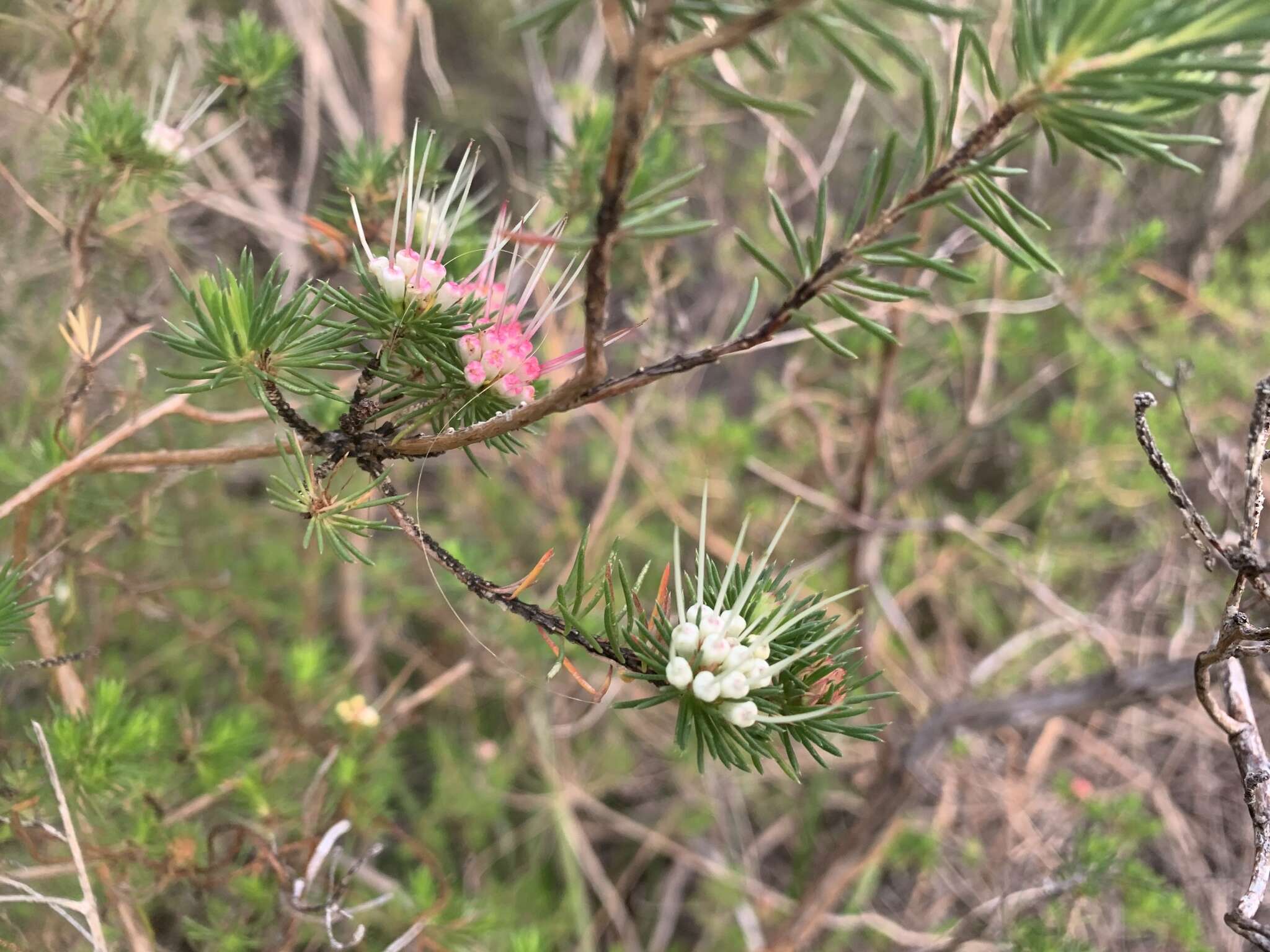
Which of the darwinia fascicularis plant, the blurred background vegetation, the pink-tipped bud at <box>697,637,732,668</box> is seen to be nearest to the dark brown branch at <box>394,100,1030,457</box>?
the darwinia fascicularis plant

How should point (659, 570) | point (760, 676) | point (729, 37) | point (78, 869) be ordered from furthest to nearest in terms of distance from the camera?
1. point (659, 570)
2. point (78, 869)
3. point (760, 676)
4. point (729, 37)

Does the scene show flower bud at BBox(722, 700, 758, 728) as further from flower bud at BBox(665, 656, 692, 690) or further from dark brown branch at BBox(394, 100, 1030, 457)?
dark brown branch at BBox(394, 100, 1030, 457)

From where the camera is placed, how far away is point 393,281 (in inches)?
12.7

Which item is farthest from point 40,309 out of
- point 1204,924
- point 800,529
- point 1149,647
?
point 1204,924

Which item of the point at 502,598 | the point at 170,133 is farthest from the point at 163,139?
the point at 502,598

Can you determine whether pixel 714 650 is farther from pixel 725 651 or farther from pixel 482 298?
pixel 482 298

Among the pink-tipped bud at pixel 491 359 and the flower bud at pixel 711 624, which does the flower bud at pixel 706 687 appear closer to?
the flower bud at pixel 711 624

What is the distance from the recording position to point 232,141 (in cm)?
116

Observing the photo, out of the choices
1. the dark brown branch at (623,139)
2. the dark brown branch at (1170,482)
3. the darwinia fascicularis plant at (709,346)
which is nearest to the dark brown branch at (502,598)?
A: the darwinia fascicularis plant at (709,346)

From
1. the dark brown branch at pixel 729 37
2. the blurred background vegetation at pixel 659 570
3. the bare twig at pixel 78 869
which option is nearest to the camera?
the dark brown branch at pixel 729 37

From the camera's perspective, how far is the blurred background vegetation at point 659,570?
2.04 feet

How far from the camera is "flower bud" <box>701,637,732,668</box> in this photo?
0.31m

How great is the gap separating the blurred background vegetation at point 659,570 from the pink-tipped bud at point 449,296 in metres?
0.22

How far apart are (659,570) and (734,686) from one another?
104cm
